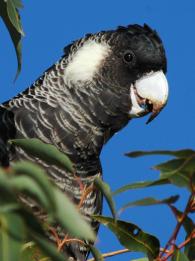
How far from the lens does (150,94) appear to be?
232 cm

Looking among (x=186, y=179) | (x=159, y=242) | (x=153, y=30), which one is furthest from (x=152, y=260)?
(x=153, y=30)

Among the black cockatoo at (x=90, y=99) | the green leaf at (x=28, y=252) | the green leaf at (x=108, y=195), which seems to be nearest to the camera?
the green leaf at (x=108, y=195)

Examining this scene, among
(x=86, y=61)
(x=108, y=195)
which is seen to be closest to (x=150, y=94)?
(x=86, y=61)

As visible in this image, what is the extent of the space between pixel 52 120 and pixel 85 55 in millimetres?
410

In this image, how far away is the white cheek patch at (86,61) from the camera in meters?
2.42

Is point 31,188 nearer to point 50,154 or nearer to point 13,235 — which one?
point 13,235

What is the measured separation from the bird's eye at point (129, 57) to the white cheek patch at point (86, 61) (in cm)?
9

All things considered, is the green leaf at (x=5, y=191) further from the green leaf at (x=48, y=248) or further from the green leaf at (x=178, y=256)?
the green leaf at (x=178, y=256)

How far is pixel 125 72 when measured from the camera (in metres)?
2.49

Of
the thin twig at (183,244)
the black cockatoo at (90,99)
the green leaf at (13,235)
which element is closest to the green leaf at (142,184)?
the thin twig at (183,244)

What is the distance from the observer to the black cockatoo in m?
2.21

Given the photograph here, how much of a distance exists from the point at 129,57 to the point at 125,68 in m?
0.05

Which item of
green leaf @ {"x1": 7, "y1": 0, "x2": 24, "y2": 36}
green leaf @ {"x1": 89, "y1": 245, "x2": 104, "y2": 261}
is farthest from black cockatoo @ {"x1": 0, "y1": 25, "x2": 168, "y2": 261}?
green leaf @ {"x1": 89, "y1": 245, "x2": 104, "y2": 261}

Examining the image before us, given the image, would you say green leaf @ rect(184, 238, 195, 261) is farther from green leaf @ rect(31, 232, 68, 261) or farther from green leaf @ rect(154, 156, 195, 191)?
green leaf @ rect(31, 232, 68, 261)
